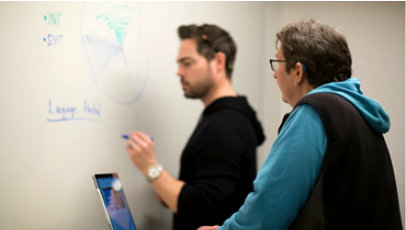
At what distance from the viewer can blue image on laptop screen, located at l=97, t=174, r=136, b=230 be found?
1057mm

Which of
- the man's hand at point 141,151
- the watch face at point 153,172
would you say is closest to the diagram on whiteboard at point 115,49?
the man's hand at point 141,151

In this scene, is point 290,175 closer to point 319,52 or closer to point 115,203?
point 319,52

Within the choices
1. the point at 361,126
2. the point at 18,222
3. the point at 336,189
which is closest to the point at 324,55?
the point at 361,126

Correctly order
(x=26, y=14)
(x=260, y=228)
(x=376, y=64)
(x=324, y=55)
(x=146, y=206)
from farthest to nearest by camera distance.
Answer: (x=376, y=64) → (x=146, y=206) → (x=26, y=14) → (x=324, y=55) → (x=260, y=228)

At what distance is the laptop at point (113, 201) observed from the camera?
1.04 meters

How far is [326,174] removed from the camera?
80cm

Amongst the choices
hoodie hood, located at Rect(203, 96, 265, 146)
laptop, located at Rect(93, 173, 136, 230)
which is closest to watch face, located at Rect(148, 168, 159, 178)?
laptop, located at Rect(93, 173, 136, 230)

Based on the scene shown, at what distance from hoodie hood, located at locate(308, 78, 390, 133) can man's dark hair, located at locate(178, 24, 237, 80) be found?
68cm

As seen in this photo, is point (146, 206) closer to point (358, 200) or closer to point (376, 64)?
point (358, 200)

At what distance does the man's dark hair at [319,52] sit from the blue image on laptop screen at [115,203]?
567 mm

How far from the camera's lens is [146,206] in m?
1.42

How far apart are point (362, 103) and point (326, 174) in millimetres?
189

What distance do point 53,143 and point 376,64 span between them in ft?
3.86

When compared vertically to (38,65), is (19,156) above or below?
below
